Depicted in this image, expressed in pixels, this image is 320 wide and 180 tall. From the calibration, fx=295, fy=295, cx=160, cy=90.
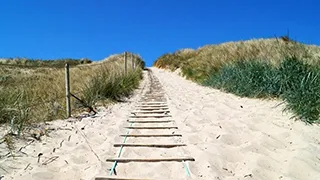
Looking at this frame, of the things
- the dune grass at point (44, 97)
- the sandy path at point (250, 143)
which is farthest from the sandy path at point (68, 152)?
the sandy path at point (250, 143)

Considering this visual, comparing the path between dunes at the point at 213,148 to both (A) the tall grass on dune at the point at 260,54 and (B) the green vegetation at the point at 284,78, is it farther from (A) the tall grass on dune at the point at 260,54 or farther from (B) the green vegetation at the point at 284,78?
(A) the tall grass on dune at the point at 260,54

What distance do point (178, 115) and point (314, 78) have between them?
2074 millimetres

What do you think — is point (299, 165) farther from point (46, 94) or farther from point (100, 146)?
point (46, 94)

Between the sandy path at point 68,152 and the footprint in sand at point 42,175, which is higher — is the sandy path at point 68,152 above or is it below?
above

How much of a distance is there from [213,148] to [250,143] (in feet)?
1.40

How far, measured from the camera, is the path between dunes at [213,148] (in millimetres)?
2570

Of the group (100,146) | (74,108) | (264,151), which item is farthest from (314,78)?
(74,108)

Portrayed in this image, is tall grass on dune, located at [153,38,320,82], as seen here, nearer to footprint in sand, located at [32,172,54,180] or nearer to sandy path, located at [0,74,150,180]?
sandy path, located at [0,74,150,180]

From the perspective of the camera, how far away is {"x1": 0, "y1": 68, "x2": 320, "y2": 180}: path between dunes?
2.57 m

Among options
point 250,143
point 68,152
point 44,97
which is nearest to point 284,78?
point 250,143

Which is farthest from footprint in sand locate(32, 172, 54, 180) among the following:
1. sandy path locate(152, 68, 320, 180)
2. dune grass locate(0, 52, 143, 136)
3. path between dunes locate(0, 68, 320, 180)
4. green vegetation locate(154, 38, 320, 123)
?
green vegetation locate(154, 38, 320, 123)

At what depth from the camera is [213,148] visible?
10.2 feet

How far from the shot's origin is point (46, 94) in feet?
18.9

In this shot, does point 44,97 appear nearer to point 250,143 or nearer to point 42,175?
point 42,175
